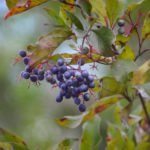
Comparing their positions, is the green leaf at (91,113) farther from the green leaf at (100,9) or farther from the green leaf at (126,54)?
the green leaf at (100,9)

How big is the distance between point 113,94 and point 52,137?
356 cm

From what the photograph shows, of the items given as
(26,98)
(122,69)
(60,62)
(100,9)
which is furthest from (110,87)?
(26,98)

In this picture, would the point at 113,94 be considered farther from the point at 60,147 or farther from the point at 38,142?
the point at 38,142

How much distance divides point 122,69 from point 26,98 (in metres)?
3.44

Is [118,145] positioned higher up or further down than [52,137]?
higher up

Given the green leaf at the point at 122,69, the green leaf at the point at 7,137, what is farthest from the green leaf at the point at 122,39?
the green leaf at the point at 7,137

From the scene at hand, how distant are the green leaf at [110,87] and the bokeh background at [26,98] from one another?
10.5 feet

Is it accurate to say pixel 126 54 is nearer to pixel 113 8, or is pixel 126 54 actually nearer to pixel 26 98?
pixel 113 8

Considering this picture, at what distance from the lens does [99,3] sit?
92 cm

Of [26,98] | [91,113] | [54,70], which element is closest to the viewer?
[91,113]

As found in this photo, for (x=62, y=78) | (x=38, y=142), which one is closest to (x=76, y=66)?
(x=62, y=78)

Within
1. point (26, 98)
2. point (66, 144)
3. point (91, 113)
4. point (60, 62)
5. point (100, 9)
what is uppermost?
point (100, 9)

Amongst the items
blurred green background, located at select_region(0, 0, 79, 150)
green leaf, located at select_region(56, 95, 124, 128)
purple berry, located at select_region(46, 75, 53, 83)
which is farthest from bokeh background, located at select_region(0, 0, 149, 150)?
green leaf, located at select_region(56, 95, 124, 128)

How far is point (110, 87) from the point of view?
0.81 meters
